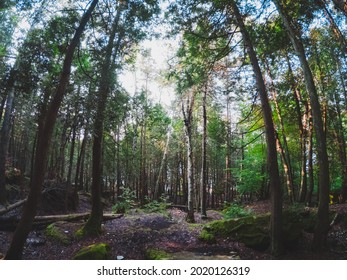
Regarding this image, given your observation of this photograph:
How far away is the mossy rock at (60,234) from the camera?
8.79 metres

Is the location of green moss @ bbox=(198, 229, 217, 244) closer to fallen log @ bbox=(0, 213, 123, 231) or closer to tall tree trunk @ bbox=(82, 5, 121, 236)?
tall tree trunk @ bbox=(82, 5, 121, 236)

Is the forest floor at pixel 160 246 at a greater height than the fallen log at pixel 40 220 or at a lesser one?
lesser

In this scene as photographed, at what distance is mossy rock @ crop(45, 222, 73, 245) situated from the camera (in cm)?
879

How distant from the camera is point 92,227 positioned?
31.3 ft

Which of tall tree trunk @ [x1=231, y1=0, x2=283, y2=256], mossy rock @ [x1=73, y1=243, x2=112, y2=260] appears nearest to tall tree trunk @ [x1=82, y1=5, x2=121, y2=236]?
mossy rock @ [x1=73, y1=243, x2=112, y2=260]

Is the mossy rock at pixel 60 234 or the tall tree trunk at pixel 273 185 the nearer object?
the tall tree trunk at pixel 273 185

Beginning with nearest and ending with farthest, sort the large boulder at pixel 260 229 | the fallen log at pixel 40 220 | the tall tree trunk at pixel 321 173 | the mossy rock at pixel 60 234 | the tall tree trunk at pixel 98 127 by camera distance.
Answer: the tall tree trunk at pixel 321 173 < the large boulder at pixel 260 229 < the mossy rock at pixel 60 234 < the tall tree trunk at pixel 98 127 < the fallen log at pixel 40 220

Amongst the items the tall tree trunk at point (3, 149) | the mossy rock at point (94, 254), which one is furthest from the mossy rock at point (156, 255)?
the tall tree trunk at point (3, 149)

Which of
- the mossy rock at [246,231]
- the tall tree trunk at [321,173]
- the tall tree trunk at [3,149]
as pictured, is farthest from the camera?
the tall tree trunk at [3,149]

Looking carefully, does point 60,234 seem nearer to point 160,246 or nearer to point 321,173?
point 160,246

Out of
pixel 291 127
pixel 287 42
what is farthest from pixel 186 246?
pixel 291 127

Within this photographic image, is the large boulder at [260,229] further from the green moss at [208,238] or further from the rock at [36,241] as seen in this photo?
the rock at [36,241]
